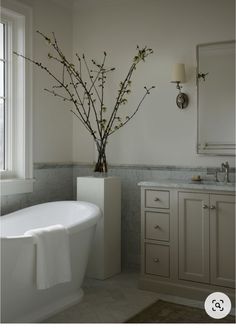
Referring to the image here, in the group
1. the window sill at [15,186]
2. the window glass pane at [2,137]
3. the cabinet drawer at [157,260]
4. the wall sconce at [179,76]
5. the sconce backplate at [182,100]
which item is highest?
the wall sconce at [179,76]

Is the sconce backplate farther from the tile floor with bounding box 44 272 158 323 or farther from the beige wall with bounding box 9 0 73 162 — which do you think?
the tile floor with bounding box 44 272 158 323

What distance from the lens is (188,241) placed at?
333 centimetres

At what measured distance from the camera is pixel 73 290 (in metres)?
3.21

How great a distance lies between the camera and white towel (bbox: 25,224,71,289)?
265 cm

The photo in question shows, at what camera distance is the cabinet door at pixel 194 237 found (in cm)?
324

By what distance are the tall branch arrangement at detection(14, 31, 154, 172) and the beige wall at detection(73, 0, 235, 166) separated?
80 mm

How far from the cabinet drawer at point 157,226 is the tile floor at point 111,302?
17.8 inches

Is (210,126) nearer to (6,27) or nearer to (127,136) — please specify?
(127,136)

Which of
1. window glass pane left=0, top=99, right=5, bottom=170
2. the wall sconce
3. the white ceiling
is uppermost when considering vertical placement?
the white ceiling

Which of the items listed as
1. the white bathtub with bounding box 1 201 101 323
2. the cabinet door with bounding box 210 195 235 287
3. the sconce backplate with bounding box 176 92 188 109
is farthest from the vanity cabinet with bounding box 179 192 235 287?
the sconce backplate with bounding box 176 92 188 109

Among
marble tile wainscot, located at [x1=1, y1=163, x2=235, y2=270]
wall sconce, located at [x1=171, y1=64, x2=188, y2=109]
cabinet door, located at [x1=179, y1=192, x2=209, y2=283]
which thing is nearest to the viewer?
cabinet door, located at [x1=179, y1=192, x2=209, y2=283]

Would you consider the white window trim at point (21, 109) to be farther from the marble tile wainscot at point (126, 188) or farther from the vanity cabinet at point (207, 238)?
the vanity cabinet at point (207, 238)

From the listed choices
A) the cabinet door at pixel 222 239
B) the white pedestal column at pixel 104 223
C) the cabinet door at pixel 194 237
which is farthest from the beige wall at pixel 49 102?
the cabinet door at pixel 222 239

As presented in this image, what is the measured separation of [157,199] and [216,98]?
1.02 metres
